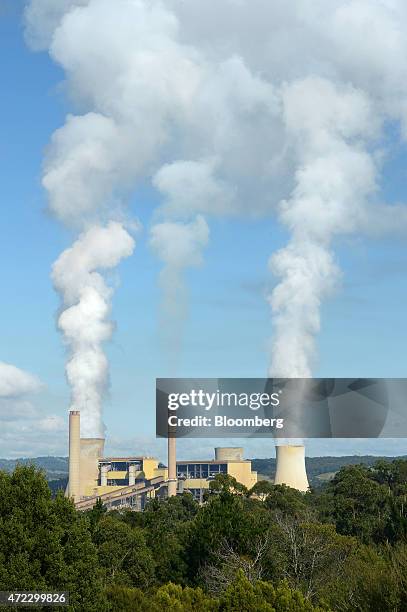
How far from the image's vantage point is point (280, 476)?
107 metres

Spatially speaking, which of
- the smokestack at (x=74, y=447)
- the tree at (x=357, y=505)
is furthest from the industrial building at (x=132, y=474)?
the tree at (x=357, y=505)

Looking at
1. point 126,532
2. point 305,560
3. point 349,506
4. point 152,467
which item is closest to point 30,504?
point 305,560

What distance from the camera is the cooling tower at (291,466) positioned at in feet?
346

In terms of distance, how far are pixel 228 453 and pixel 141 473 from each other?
1903 centimetres

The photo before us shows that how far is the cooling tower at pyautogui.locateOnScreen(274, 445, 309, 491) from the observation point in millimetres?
105438

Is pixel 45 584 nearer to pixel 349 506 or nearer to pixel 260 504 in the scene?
pixel 349 506

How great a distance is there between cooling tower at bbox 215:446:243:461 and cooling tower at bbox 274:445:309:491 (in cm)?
6300

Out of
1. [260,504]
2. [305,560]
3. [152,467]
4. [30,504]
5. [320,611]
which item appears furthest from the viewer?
[152,467]

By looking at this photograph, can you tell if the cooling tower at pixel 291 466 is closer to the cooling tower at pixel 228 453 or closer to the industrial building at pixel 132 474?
the industrial building at pixel 132 474

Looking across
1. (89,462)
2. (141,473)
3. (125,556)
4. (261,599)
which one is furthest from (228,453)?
(261,599)

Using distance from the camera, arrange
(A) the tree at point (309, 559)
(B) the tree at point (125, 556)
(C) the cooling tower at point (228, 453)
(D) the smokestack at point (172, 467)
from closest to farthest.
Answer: (A) the tree at point (309, 559) → (B) the tree at point (125, 556) → (D) the smokestack at point (172, 467) → (C) the cooling tower at point (228, 453)

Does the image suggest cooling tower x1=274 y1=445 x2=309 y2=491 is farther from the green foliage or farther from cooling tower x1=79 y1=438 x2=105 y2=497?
the green foliage

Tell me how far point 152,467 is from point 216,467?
547 inches

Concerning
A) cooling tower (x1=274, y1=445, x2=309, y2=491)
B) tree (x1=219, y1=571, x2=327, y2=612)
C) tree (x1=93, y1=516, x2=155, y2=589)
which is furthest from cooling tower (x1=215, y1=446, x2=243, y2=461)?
tree (x1=219, y1=571, x2=327, y2=612)
